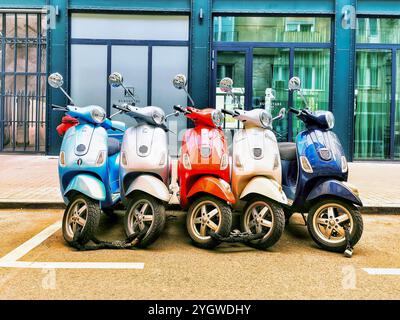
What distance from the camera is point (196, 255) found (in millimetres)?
4402

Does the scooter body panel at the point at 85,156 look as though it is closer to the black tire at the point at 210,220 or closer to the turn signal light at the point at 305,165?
the black tire at the point at 210,220

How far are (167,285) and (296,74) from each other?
1009cm

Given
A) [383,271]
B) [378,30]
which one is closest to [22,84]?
[378,30]

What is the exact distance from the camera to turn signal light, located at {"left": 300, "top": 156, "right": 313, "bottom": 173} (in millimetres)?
4812

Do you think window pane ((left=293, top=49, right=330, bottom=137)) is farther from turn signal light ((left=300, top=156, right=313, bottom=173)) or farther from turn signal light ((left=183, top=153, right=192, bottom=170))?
turn signal light ((left=183, top=153, right=192, bottom=170))

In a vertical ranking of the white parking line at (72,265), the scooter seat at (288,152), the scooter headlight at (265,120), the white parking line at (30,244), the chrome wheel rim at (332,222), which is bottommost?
the white parking line at (72,265)

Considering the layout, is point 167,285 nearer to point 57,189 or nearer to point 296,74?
point 57,189

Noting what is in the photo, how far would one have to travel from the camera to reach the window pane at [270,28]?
12398 mm

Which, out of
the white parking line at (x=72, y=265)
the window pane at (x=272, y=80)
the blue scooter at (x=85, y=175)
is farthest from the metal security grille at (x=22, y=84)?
the white parking line at (x=72, y=265)

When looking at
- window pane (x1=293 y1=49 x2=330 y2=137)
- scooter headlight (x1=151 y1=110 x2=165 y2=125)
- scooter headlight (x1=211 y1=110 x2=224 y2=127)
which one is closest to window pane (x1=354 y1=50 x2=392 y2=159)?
window pane (x1=293 y1=49 x2=330 y2=137)

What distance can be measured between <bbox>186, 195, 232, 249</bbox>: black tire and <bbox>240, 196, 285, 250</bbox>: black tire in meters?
0.28

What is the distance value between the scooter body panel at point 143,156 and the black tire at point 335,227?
1.53m

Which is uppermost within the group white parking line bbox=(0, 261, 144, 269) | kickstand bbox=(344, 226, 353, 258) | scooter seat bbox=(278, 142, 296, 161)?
scooter seat bbox=(278, 142, 296, 161)
